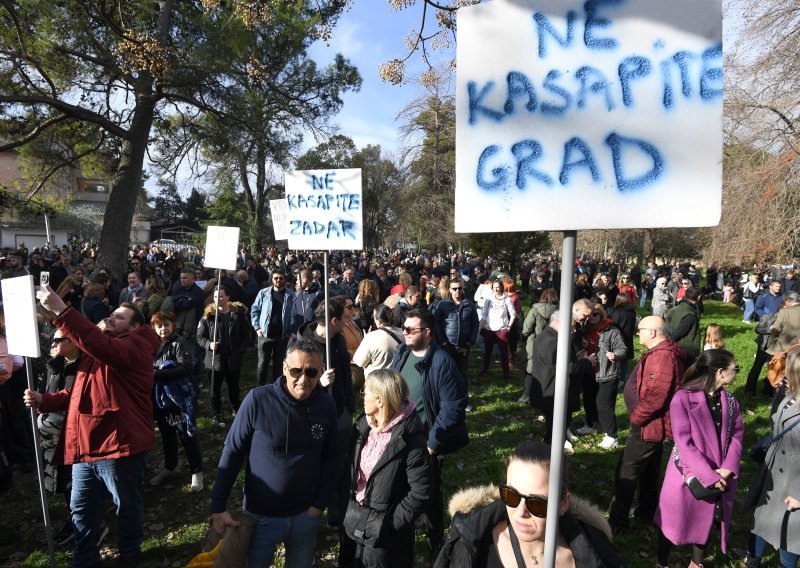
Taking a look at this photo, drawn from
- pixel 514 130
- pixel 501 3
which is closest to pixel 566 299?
pixel 514 130

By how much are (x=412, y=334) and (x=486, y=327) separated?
5.08 meters

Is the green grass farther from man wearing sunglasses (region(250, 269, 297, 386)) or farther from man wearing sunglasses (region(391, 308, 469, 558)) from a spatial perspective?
man wearing sunglasses (region(250, 269, 297, 386))

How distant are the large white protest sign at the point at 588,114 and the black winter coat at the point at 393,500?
1.81 metres

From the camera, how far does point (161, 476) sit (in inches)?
190

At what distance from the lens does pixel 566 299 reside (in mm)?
1178

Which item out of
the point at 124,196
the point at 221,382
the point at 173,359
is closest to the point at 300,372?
the point at 173,359

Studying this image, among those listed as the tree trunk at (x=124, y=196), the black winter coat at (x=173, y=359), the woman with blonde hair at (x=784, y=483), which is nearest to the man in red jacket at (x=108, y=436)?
the black winter coat at (x=173, y=359)

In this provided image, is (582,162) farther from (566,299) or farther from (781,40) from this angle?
(781,40)

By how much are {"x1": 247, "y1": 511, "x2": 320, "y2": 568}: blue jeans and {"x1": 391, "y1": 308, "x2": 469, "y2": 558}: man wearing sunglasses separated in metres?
0.96

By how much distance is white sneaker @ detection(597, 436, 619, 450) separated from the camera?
5.70 metres

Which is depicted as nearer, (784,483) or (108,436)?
(784,483)

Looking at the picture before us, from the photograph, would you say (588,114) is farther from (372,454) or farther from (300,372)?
(372,454)

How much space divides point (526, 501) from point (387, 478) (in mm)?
1153

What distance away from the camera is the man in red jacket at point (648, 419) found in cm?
378
